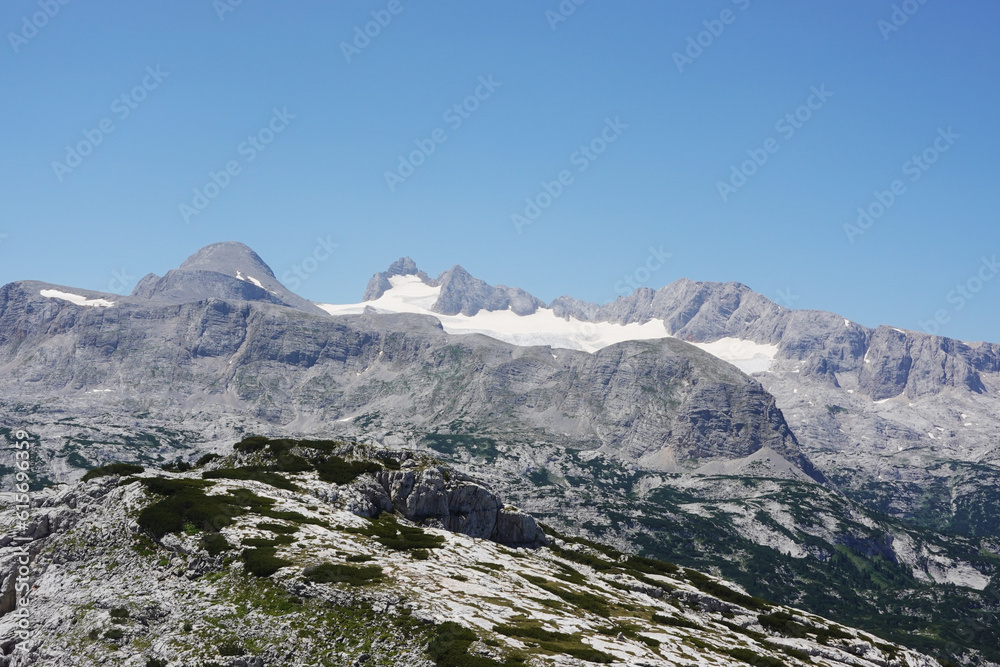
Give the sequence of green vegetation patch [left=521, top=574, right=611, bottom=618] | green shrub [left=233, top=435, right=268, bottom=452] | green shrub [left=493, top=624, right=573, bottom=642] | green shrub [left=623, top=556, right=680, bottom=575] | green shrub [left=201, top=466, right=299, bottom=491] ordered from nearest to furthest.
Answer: green shrub [left=493, top=624, right=573, bottom=642] < green vegetation patch [left=521, top=574, right=611, bottom=618] < green shrub [left=201, top=466, right=299, bottom=491] < green shrub [left=623, top=556, right=680, bottom=575] < green shrub [left=233, top=435, right=268, bottom=452]

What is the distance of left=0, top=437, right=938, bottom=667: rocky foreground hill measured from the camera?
2581 inches

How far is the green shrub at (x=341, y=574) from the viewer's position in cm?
7231

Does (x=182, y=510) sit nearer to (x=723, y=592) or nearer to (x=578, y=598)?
(x=578, y=598)

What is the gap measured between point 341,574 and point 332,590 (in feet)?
8.94

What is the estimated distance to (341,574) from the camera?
241 ft

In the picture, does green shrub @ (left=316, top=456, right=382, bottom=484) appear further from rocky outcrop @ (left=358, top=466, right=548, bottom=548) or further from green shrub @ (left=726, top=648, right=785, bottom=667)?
green shrub @ (left=726, top=648, right=785, bottom=667)

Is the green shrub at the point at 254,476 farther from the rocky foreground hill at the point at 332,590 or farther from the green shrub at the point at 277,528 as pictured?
the green shrub at the point at 277,528

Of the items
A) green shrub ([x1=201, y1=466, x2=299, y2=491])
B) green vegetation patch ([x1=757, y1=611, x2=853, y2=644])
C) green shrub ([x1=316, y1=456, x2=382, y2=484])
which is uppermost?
green shrub ([x1=316, y1=456, x2=382, y2=484])

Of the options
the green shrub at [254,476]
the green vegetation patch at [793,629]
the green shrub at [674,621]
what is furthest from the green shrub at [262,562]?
the green vegetation patch at [793,629]

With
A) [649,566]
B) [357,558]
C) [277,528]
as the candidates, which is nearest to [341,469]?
[277,528]

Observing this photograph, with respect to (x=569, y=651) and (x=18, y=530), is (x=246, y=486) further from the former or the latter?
(x=569, y=651)

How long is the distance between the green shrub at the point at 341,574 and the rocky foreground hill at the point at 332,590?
0.65 ft

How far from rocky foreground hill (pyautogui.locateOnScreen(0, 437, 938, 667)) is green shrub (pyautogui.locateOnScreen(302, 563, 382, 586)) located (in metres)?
0.20

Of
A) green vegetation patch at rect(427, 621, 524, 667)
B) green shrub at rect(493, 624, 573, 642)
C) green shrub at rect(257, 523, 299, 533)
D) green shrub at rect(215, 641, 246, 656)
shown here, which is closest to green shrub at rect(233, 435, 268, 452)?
green shrub at rect(257, 523, 299, 533)
